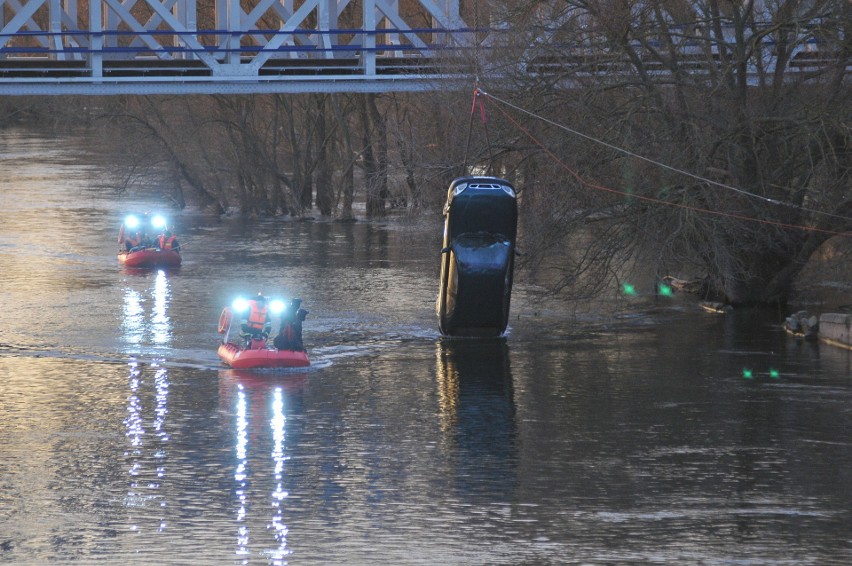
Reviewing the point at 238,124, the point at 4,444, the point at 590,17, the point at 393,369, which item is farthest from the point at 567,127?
the point at 238,124

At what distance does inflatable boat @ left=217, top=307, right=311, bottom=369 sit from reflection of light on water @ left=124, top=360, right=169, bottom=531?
4.18ft

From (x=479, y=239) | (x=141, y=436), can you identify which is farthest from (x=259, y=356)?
(x=479, y=239)

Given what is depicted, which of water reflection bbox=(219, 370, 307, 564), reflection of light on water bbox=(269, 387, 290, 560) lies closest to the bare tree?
water reflection bbox=(219, 370, 307, 564)

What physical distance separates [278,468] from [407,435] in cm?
280

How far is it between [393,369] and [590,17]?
9.96m

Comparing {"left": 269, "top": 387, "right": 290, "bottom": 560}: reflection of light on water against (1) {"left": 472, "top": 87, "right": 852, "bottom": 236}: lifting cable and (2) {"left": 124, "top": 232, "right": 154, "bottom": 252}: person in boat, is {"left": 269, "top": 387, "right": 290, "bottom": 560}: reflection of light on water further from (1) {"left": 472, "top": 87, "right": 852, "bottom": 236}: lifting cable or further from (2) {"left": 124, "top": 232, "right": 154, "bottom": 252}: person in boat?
(2) {"left": 124, "top": 232, "right": 154, "bottom": 252}: person in boat

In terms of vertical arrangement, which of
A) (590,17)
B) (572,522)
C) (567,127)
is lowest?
(572,522)

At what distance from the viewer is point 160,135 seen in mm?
57875

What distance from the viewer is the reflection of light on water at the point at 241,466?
16328 millimetres

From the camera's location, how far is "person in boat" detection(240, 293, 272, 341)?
2616 centimetres

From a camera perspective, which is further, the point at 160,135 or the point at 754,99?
the point at 160,135

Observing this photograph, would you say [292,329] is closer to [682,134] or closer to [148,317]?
[148,317]

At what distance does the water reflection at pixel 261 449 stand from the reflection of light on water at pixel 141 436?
984mm

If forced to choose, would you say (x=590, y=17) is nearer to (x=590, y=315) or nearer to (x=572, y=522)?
(x=590, y=315)
